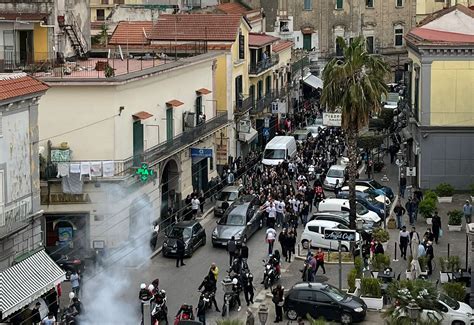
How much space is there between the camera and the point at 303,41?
10200 cm

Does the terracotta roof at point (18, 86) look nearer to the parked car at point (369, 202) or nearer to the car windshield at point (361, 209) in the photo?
the car windshield at point (361, 209)

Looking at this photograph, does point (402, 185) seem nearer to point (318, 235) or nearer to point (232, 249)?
point (318, 235)

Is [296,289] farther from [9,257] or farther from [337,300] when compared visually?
[9,257]

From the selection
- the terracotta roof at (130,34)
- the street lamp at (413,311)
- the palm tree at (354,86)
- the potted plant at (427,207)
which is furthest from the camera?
the terracotta roof at (130,34)

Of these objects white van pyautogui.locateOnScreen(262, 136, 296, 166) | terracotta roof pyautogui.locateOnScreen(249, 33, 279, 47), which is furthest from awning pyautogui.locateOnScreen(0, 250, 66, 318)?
terracotta roof pyautogui.locateOnScreen(249, 33, 279, 47)

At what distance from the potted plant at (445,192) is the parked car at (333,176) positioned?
5.77 m

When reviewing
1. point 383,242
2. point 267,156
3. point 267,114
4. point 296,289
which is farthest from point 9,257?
point 267,114

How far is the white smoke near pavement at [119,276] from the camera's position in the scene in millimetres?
36375

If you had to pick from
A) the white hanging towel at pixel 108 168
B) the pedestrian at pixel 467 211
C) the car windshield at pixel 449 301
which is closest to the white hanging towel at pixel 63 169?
the white hanging towel at pixel 108 168

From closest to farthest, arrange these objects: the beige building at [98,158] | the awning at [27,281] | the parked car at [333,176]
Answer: the awning at [27,281] < the beige building at [98,158] < the parked car at [333,176]

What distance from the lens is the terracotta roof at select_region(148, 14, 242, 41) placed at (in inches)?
2496

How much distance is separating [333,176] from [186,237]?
16223mm

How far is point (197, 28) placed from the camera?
64.0 m

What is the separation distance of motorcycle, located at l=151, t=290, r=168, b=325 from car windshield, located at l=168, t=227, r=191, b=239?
31.8 ft
